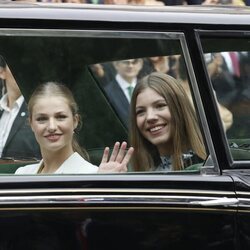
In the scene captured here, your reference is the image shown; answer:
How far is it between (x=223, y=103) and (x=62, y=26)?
2.37 ft

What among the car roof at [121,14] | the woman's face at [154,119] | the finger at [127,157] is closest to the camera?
the car roof at [121,14]

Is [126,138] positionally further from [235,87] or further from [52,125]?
[235,87]

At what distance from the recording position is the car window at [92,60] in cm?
297

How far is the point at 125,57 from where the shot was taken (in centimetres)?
308

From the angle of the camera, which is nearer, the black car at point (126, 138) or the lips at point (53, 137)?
the black car at point (126, 138)

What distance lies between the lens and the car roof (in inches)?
115

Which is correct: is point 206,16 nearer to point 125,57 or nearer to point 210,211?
point 125,57

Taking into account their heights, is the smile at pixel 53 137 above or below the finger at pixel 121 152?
above

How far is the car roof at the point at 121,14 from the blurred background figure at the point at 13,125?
0.25m

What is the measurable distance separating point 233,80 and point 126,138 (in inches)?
19.8

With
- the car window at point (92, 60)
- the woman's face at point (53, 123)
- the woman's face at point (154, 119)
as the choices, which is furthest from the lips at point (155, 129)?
the woman's face at point (53, 123)

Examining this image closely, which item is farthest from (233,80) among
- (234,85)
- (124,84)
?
(124,84)

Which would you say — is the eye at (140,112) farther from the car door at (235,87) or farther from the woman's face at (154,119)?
the car door at (235,87)

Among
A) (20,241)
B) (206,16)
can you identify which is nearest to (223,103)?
(206,16)
